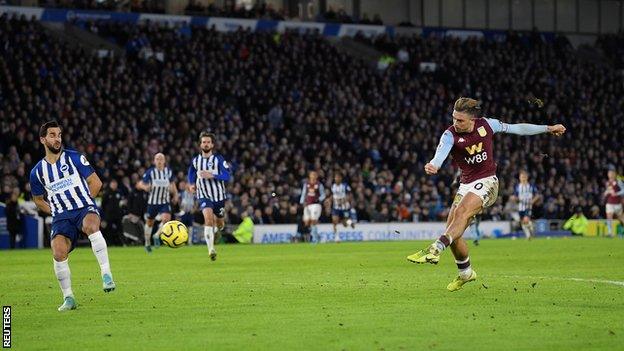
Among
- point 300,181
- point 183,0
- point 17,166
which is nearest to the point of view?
point 17,166

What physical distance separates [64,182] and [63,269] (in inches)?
45.5

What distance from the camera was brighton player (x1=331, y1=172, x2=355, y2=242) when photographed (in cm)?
4028

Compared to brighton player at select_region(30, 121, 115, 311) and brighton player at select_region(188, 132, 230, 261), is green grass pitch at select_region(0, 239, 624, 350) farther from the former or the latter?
brighton player at select_region(188, 132, 230, 261)

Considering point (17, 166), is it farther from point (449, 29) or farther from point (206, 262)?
point (449, 29)

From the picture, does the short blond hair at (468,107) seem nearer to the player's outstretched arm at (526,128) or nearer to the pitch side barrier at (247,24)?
the player's outstretched arm at (526,128)

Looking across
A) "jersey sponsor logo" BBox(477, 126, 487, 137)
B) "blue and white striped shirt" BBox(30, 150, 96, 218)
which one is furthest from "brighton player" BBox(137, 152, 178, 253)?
"jersey sponsor logo" BBox(477, 126, 487, 137)

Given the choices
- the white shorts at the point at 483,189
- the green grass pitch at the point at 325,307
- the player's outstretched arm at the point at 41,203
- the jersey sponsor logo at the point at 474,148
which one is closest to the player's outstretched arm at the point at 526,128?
the jersey sponsor logo at the point at 474,148

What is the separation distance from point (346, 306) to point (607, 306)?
3.07 metres

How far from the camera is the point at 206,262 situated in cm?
2477

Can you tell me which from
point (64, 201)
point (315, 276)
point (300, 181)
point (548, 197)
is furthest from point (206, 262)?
point (548, 197)

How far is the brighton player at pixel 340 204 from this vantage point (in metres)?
40.3

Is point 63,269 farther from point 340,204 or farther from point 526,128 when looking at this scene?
point 340,204

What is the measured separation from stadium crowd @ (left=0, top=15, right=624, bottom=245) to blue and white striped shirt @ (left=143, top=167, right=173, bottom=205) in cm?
566

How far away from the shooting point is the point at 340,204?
1597 inches
